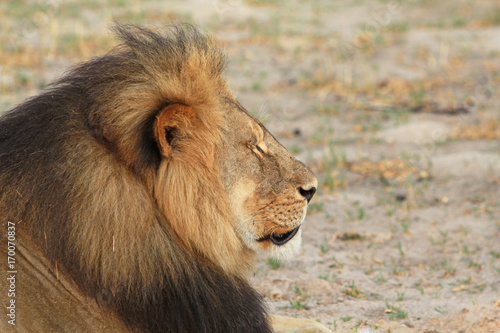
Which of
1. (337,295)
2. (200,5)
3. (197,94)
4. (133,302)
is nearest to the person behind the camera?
(133,302)

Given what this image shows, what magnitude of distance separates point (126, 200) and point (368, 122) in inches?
225

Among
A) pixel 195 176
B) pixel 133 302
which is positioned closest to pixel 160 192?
pixel 195 176

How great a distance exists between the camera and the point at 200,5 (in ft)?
43.3

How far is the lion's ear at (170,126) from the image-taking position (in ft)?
9.05

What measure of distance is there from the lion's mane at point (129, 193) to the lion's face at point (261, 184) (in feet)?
0.33

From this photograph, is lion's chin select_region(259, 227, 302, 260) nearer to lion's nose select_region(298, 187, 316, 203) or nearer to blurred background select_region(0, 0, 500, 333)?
lion's nose select_region(298, 187, 316, 203)

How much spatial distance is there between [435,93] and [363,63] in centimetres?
154

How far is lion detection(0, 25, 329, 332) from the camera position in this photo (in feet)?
8.83

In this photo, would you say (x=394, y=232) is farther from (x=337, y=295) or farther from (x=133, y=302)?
(x=133, y=302)

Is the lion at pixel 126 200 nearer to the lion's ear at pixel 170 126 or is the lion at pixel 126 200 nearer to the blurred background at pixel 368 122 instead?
the lion's ear at pixel 170 126

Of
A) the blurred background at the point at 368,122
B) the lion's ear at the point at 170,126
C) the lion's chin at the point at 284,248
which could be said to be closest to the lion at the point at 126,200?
the lion's ear at the point at 170,126

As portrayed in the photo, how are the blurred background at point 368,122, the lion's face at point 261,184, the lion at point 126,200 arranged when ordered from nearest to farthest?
the lion at point 126,200
the lion's face at point 261,184
the blurred background at point 368,122

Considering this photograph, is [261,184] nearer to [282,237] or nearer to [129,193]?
[282,237]

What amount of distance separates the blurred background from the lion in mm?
858
